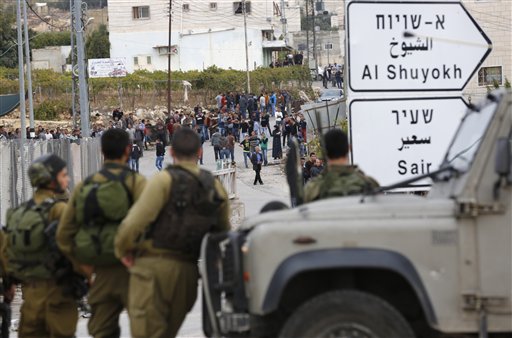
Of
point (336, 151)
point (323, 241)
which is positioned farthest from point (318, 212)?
point (336, 151)

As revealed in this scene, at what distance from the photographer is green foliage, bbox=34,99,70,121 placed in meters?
72.9

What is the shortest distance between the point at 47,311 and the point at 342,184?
247cm

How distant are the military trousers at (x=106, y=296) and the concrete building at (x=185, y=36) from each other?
8316cm

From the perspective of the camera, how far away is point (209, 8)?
96.2 m

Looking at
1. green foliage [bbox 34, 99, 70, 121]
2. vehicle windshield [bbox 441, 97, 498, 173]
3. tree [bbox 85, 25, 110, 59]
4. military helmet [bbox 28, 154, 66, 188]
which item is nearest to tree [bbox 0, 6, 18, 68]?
tree [bbox 85, 25, 110, 59]

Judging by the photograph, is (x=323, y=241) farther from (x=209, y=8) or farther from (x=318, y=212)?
(x=209, y=8)

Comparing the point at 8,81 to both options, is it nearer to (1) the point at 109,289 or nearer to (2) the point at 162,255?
(1) the point at 109,289

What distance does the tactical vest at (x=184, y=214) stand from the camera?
25.6 ft

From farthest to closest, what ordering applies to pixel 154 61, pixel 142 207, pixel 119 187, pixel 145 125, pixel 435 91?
pixel 154 61 < pixel 145 125 < pixel 435 91 < pixel 119 187 < pixel 142 207

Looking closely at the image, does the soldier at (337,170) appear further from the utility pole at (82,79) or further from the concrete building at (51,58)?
the concrete building at (51,58)

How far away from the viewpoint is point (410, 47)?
414 inches

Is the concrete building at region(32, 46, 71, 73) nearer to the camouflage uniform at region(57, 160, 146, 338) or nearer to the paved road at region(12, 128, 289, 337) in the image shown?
the paved road at region(12, 128, 289, 337)

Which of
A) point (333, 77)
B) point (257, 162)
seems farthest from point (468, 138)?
point (333, 77)

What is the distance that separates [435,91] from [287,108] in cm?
6322
